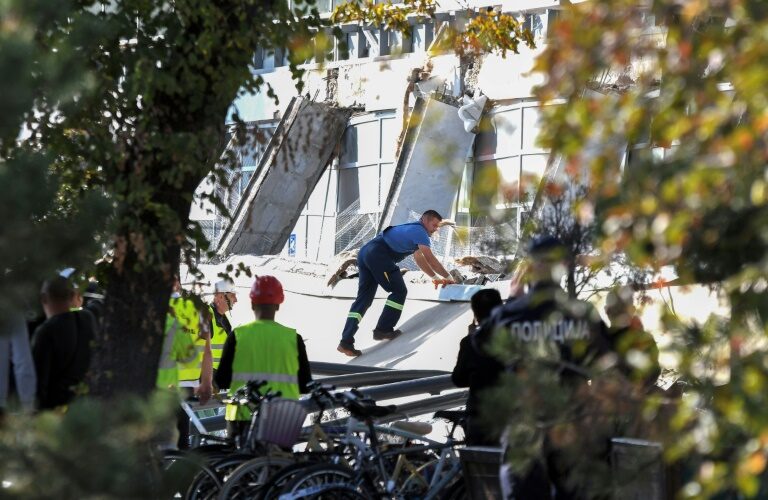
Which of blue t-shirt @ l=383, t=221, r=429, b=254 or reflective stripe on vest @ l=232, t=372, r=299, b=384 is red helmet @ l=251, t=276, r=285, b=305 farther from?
blue t-shirt @ l=383, t=221, r=429, b=254

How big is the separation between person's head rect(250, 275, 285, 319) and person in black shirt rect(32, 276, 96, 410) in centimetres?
162

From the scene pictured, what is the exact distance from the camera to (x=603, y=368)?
14.0 ft

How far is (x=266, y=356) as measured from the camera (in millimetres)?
9266

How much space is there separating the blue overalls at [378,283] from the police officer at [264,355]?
22.4ft

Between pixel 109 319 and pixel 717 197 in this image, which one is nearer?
pixel 717 197

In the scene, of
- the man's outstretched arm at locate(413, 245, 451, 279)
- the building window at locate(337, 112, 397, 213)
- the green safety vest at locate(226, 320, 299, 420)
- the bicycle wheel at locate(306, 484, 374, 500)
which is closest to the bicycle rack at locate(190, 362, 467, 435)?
the green safety vest at locate(226, 320, 299, 420)

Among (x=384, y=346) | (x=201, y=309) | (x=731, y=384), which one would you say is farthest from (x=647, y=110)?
(x=384, y=346)

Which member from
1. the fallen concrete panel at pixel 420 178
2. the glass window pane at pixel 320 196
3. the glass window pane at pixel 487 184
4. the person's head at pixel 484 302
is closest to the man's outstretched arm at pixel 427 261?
the fallen concrete panel at pixel 420 178

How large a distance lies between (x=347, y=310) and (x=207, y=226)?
9.58m

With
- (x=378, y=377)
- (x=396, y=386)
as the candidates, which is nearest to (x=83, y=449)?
(x=396, y=386)

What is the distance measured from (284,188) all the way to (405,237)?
405 inches

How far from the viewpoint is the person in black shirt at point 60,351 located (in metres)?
7.64

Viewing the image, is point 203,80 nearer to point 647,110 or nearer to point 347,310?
point 647,110

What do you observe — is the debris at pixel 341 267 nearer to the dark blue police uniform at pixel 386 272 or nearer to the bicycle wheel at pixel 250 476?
the dark blue police uniform at pixel 386 272
